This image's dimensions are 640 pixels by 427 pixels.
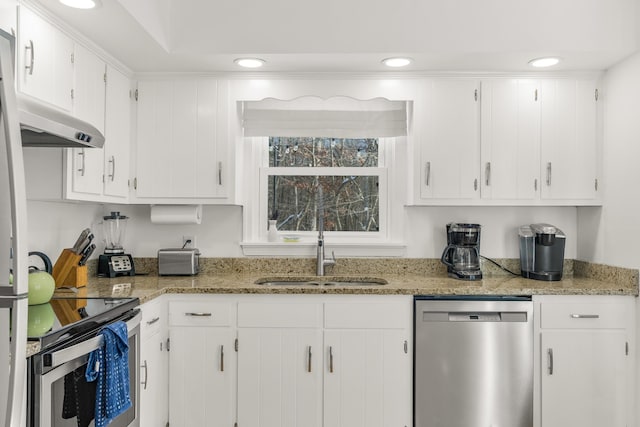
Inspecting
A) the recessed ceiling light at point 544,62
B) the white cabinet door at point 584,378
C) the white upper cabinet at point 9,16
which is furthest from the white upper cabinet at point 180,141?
the white cabinet door at point 584,378

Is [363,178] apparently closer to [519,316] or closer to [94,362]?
[519,316]

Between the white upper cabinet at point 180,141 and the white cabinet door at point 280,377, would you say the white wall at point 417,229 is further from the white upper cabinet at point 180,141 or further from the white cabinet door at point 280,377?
the white cabinet door at point 280,377

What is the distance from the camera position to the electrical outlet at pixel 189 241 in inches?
134

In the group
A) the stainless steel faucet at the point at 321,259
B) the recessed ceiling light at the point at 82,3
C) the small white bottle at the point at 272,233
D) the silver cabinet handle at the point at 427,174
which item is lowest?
the stainless steel faucet at the point at 321,259

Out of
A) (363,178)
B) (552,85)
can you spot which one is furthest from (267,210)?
(552,85)

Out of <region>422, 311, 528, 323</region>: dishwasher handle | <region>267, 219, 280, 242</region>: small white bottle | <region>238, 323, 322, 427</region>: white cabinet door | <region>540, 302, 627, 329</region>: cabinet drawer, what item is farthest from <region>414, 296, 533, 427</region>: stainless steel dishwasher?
<region>267, 219, 280, 242</region>: small white bottle

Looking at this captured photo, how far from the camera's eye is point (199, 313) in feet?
9.12

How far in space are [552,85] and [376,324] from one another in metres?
1.76

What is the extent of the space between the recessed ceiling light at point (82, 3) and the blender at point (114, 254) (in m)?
1.32

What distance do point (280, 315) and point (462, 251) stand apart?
47.3 inches

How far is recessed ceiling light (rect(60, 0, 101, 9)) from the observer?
84.4 inches

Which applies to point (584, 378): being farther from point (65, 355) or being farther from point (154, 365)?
point (65, 355)

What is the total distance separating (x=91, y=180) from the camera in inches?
104

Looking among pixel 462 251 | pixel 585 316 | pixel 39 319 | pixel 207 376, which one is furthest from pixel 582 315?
pixel 39 319
